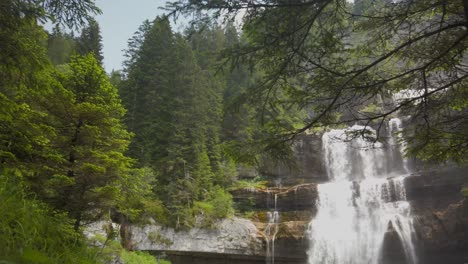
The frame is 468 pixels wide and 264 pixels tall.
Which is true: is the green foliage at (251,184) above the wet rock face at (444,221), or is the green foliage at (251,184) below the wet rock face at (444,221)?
above

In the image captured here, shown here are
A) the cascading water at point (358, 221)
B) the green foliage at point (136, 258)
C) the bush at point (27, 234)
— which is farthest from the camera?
the cascading water at point (358, 221)

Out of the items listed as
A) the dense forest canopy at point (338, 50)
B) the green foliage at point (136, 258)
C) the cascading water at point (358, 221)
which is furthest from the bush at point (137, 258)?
the dense forest canopy at point (338, 50)

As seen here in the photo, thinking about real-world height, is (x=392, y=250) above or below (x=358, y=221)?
below

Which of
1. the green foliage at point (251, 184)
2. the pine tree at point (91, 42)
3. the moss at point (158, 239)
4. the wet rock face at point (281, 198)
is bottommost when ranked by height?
the moss at point (158, 239)

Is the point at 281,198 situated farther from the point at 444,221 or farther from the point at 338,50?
the point at 338,50

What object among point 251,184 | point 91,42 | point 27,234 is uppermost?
point 91,42

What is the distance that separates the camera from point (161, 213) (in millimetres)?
18078

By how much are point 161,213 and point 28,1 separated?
48.5ft

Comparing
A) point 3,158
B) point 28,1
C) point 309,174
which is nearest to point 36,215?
point 3,158

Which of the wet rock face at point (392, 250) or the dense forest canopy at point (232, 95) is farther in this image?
the wet rock face at point (392, 250)

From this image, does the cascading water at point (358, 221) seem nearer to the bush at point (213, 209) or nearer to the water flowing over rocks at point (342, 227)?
the water flowing over rocks at point (342, 227)

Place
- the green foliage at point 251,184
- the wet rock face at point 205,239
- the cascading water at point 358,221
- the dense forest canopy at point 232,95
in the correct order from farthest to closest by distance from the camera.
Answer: the green foliage at point 251,184
the cascading water at point 358,221
the wet rock face at point 205,239
the dense forest canopy at point 232,95

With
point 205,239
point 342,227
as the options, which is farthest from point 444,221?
point 205,239

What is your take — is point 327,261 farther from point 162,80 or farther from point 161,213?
point 162,80
